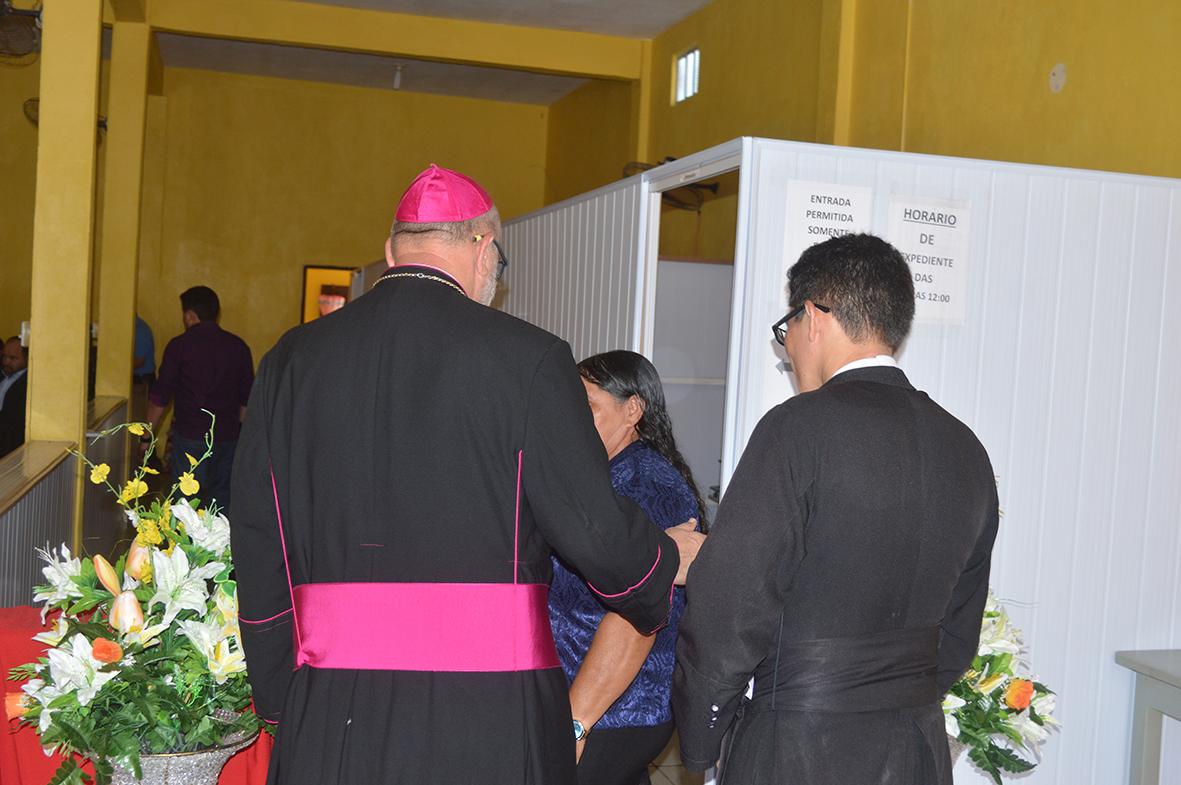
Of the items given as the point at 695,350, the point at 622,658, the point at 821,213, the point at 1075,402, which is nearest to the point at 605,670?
the point at 622,658

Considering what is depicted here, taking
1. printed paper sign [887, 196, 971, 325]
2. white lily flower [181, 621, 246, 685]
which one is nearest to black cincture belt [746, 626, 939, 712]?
white lily flower [181, 621, 246, 685]

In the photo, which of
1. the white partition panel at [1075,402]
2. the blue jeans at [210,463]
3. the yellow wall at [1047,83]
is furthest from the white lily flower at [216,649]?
the blue jeans at [210,463]

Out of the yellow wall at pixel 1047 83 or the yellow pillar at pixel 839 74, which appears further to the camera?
the yellow pillar at pixel 839 74

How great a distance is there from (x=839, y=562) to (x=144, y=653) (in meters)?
1.12

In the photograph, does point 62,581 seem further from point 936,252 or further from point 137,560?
point 936,252

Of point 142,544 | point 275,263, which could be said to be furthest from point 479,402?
point 275,263

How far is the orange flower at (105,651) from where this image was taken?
6.07ft

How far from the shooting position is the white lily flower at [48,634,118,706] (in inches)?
72.6

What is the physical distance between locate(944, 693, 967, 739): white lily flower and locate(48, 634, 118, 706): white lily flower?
4.85 ft

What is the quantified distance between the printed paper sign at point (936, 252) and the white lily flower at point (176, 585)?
6.07 ft

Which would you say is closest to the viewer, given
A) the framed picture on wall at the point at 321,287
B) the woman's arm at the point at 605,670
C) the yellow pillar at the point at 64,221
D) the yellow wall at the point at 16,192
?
the woman's arm at the point at 605,670

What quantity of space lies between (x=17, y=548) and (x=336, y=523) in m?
2.64

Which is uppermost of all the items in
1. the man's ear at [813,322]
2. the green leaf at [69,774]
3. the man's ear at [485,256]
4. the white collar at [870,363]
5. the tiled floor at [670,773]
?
the man's ear at [485,256]

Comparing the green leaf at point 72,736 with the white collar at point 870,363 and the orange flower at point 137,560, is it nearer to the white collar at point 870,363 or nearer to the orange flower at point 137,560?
the orange flower at point 137,560
